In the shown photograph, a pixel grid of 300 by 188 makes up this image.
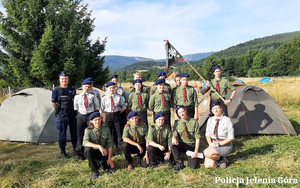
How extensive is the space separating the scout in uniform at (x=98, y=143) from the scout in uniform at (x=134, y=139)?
31 centimetres

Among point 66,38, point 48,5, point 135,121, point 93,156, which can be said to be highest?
point 48,5

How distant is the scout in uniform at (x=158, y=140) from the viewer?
13.4 feet

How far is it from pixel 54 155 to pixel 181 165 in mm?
3115

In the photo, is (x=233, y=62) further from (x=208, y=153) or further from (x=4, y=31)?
(x=208, y=153)

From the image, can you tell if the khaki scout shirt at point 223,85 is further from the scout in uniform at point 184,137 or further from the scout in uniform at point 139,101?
the scout in uniform at point 139,101

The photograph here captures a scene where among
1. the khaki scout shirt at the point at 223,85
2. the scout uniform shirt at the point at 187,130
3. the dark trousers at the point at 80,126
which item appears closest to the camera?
the scout uniform shirt at the point at 187,130

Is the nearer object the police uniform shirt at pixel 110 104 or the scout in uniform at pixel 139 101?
the police uniform shirt at pixel 110 104

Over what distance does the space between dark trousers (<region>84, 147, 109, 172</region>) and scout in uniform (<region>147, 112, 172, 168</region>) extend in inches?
34.3

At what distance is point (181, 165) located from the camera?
4020mm

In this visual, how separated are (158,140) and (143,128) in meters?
0.39

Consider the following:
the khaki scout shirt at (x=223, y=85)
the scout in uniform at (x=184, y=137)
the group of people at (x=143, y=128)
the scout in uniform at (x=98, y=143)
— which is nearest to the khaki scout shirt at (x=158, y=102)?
the group of people at (x=143, y=128)

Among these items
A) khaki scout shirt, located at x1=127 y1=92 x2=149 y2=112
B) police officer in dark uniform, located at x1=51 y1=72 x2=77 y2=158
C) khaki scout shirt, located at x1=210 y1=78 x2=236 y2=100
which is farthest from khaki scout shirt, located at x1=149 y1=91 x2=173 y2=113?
police officer in dark uniform, located at x1=51 y1=72 x2=77 y2=158

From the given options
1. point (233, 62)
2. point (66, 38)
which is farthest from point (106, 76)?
point (233, 62)

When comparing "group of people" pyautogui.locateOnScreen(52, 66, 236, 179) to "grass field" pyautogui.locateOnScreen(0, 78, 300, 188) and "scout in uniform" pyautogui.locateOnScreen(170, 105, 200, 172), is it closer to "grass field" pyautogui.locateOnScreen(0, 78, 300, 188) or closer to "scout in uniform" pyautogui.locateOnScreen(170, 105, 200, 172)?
"scout in uniform" pyautogui.locateOnScreen(170, 105, 200, 172)
